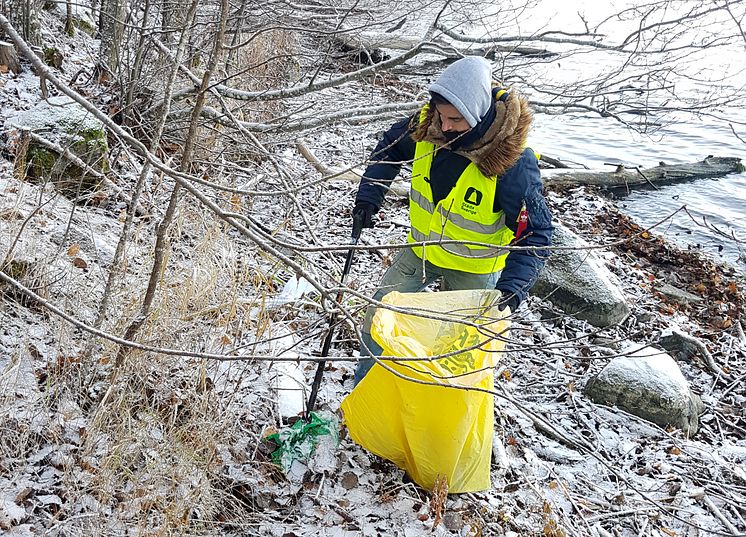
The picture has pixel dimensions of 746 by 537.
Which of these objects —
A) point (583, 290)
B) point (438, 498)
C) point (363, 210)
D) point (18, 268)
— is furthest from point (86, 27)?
point (438, 498)

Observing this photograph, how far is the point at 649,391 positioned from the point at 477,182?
2.13 meters

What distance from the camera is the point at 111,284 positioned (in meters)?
2.80

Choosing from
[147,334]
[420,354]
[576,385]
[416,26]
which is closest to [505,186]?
[420,354]

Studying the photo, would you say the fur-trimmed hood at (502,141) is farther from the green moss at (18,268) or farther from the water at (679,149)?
the water at (679,149)

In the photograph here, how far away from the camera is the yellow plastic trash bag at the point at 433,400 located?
269cm

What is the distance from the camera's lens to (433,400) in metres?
2.68

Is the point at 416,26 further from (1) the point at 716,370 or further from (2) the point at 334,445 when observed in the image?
(2) the point at 334,445

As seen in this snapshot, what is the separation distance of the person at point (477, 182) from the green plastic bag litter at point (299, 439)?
466mm

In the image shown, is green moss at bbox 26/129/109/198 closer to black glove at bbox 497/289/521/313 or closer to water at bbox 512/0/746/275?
black glove at bbox 497/289/521/313

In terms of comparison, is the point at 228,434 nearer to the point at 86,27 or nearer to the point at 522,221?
the point at 522,221

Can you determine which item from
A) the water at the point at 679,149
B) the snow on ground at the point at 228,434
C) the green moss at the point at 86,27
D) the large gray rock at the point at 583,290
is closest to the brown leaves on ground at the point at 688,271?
the water at the point at 679,149

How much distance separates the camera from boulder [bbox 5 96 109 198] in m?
4.31

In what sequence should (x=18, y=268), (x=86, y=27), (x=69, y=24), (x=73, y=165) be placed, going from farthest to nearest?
(x=86, y=27), (x=69, y=24), (x=73, y=165), (x=18, y=268)

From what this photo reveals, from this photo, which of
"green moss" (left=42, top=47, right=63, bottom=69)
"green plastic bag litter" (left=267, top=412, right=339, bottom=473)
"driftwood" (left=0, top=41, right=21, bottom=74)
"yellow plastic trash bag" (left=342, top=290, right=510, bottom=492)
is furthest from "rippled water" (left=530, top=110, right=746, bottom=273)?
"driftwood" (left=0, top=41, right=21, bottom=74)
